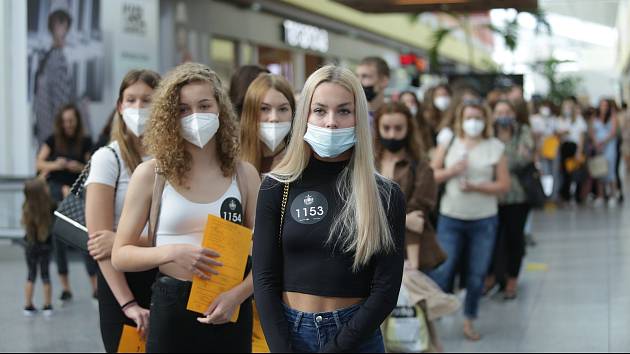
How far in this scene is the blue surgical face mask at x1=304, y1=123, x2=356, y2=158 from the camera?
3252 mm

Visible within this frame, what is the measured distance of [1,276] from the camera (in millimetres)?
7441

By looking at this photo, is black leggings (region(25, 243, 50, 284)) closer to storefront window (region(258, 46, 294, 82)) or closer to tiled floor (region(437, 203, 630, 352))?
tiled floor (region(437, 203, 630, 352))

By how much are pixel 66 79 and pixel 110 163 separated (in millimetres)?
8969

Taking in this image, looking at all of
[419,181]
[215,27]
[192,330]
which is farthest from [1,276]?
[215,27]

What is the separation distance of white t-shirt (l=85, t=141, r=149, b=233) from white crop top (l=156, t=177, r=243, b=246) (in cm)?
50

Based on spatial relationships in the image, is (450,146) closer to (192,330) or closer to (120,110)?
(120,110)

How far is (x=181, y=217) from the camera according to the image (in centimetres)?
375

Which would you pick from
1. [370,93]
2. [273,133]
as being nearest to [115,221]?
[273,133]

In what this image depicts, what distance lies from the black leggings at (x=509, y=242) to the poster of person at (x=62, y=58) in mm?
5687

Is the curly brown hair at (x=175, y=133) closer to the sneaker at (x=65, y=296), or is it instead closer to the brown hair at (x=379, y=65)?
the brown hair at (x=379, y=65)

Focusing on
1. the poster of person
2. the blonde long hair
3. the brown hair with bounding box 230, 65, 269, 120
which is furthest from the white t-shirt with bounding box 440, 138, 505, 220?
the poster of person

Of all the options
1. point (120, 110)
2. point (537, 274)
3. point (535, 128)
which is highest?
point (120, 110)

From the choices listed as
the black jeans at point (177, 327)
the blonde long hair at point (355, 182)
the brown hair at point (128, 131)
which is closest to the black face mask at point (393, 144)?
the brown hair at point (128, 131)

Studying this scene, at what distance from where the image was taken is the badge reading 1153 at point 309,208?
10.6ft
